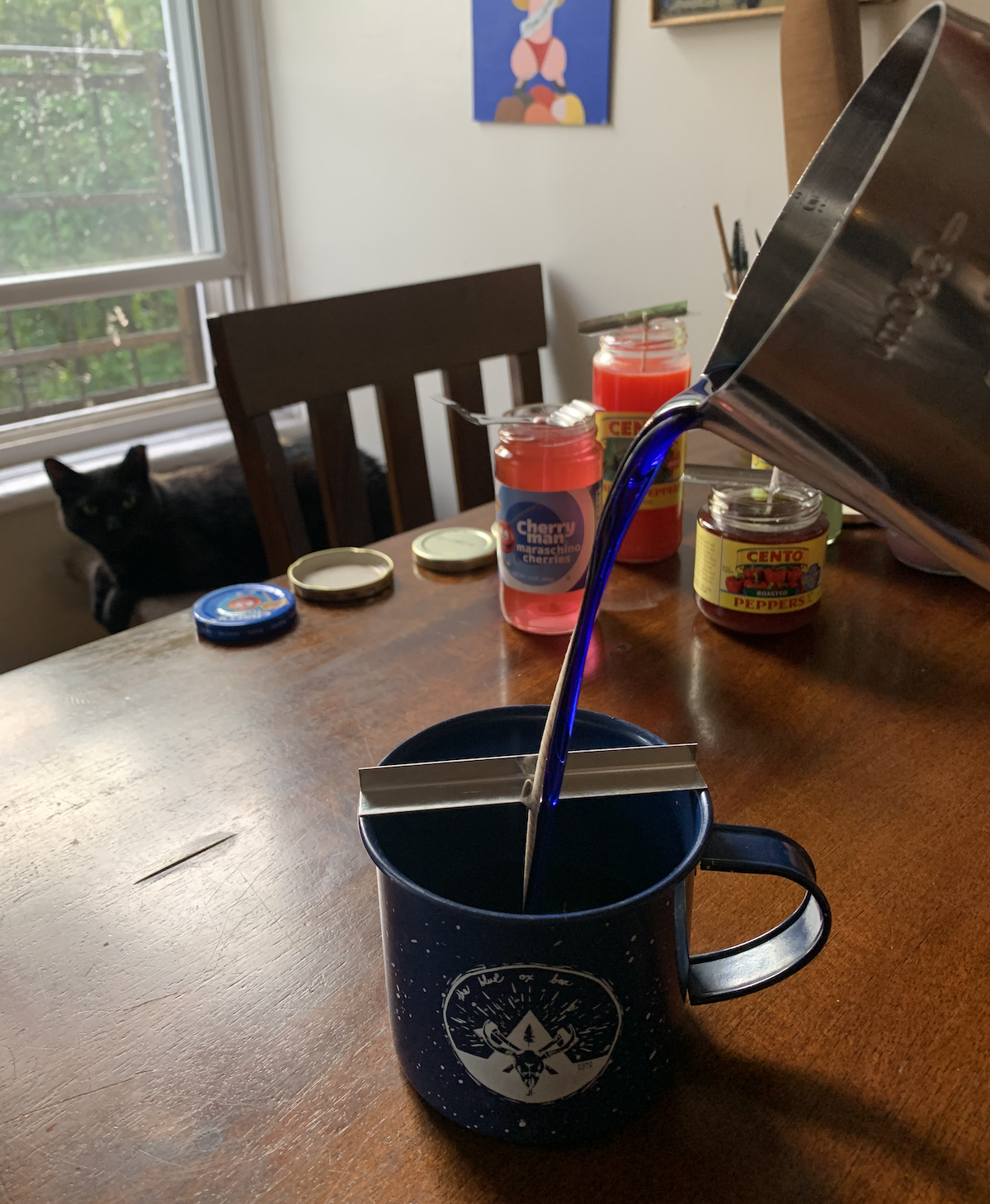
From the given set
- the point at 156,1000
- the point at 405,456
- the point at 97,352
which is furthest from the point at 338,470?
the point at 97,352

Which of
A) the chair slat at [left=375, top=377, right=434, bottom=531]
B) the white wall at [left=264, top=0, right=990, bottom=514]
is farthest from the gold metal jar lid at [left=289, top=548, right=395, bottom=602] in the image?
the white wall at [left=264, top=0, right=990, bottom=514]

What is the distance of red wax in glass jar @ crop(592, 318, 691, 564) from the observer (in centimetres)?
83

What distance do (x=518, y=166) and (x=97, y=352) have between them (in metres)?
0.94

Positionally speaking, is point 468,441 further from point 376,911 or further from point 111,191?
point 111,191

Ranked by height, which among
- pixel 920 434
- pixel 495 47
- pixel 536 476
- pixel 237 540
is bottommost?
pixel 237 540

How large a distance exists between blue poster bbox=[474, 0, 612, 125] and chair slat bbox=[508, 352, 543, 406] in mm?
362

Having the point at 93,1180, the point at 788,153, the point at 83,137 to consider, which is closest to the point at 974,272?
the point at 93,1180

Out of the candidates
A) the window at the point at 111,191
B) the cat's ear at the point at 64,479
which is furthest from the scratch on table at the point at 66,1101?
the window at the point at 111,191

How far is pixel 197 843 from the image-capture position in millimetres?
534

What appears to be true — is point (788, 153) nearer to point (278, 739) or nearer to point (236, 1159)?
point (278, 739)

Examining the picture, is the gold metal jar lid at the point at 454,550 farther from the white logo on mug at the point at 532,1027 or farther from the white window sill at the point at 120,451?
the white window sill at the point at 120,451

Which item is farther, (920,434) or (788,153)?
(788,153)

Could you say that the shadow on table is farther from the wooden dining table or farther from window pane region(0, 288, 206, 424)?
window pane region(0, 288, 206, 424)

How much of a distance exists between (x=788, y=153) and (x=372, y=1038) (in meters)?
0.94
